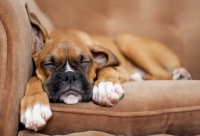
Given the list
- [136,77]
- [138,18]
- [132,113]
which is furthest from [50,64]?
[138,18]

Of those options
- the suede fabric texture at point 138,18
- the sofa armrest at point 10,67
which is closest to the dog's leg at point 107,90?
the sofa armrest at point 10,67

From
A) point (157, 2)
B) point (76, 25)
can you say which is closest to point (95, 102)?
point (76, 25)

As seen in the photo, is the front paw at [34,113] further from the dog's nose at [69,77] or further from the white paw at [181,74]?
the white paw at [181,74]

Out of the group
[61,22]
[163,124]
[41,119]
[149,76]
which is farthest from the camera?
[61,22]

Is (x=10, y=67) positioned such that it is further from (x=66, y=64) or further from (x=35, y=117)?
(x=66, y=64)

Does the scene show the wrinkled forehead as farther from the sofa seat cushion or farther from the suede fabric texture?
the suede fabric texture

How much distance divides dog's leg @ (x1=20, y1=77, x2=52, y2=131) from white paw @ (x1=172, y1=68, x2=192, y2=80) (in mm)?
1166

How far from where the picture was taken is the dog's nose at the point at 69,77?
181 centimetres

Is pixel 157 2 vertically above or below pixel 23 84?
above

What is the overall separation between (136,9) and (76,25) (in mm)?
508

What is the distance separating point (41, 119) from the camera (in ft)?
5.11

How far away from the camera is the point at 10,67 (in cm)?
159

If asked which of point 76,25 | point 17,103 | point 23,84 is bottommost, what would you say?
point 17,103

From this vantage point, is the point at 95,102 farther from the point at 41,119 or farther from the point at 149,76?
the point at 149,76
